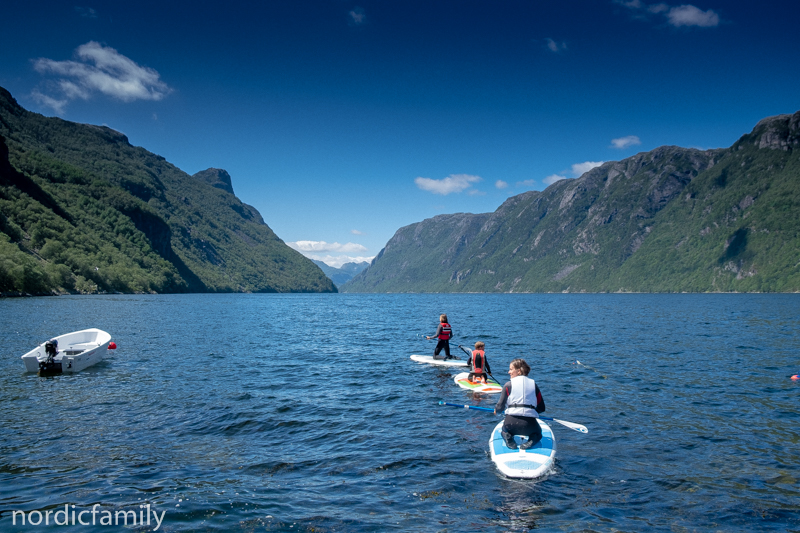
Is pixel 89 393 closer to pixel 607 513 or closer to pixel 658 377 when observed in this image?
pixel 607 513

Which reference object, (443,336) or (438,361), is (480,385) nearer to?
(438,361)

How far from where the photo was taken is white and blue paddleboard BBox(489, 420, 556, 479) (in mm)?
11422

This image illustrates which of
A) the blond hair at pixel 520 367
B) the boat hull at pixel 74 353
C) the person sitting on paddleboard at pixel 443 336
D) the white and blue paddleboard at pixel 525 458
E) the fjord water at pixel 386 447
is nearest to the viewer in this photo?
the fjord water at pixel 386 447

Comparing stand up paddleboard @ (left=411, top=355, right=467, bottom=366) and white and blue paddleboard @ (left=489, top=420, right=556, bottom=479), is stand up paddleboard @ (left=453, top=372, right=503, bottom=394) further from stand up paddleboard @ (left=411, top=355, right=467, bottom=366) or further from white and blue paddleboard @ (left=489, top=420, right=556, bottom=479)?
white and blue paddleboard @ (left=489, top=420, right=556, bottom=479)

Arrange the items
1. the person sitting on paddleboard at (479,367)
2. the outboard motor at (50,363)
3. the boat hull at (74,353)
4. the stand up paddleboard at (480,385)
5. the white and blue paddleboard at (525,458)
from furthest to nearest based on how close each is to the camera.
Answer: the boat hull at (74,353) → the outboard motor at (50,363) → the person sitting on paddleboard at (479,367) → the stand up paddleboard at (480,385) → the white and blue paddleboard at (525,458)

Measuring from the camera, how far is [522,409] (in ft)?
41.2

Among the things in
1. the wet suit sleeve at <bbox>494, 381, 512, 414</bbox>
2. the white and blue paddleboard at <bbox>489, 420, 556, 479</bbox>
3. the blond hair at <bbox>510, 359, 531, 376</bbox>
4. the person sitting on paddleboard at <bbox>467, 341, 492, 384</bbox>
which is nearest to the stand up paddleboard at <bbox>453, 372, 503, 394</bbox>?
the person sitting on paddleboard at <bbox>467, 341, 492, 384</bbox>

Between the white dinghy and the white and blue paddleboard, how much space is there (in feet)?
83.4

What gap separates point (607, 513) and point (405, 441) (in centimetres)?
647

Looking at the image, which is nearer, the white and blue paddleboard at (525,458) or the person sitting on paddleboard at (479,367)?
the white and blue paddleboard at (525,458)

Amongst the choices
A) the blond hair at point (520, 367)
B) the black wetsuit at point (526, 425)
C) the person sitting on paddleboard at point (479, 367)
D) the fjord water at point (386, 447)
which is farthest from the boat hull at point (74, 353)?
the blond hair at point (520, 367)

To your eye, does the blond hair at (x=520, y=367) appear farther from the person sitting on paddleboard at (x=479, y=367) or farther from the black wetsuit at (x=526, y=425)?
the person sitting on paddleboard at (x=479, y=367)

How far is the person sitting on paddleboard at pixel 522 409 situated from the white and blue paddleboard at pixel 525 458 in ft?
0.74

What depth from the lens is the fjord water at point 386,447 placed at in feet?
31.4
